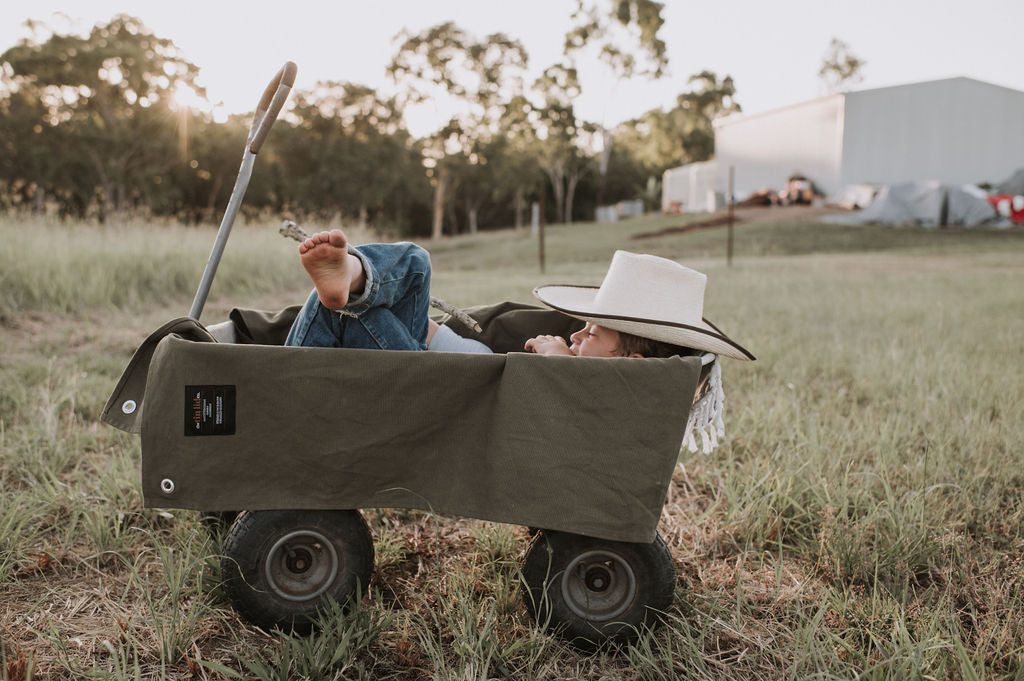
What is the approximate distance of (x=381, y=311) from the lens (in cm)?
213

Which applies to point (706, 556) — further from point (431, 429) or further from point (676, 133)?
point (676, 133)

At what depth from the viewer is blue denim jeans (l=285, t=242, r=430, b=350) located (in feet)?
6.70

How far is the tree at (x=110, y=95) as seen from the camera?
20.6 meters

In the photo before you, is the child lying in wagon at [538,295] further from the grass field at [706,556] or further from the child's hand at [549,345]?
the grass field at [706,556]

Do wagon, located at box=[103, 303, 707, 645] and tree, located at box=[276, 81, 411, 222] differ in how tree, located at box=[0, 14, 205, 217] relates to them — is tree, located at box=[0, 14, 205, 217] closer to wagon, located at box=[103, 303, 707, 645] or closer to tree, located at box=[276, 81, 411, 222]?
tree, located at box=[276, 81, 411, 222]

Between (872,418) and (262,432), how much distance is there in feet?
9.51

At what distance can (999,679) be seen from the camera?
1.64m

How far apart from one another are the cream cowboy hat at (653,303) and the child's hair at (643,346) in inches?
4.0

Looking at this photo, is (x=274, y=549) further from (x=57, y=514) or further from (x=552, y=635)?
(x=57, y=514)

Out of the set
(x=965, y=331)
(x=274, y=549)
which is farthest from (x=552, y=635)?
(x=965, y=331)

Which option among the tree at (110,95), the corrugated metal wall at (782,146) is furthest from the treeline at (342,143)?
the corrugated metal wall at (782,146)

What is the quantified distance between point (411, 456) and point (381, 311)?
51cm

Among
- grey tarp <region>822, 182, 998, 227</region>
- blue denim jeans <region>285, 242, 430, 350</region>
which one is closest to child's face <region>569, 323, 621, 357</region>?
blue denim jeans <region>285, 242, 430, 350</region>

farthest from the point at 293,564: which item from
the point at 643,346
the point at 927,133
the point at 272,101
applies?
the point at 927,133
